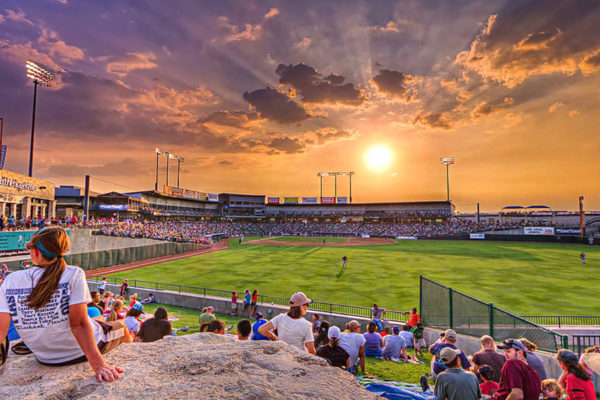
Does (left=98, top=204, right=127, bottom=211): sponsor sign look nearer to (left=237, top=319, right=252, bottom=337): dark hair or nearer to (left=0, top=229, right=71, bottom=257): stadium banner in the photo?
(left=0, top=229, right=71, bottom=257): stadium banner

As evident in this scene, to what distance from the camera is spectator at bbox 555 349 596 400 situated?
441cm

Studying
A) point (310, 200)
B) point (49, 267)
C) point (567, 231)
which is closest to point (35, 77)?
point (49, 267)

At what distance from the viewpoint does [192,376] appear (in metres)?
2.81

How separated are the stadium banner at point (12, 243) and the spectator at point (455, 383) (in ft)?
108

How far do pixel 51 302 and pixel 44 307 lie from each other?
0.21ft

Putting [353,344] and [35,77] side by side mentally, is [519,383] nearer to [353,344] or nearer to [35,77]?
[353,344]

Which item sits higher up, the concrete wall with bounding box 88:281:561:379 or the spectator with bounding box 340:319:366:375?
the spectator with bounding box 340:319:366:375

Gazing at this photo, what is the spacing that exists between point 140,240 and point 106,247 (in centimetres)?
478

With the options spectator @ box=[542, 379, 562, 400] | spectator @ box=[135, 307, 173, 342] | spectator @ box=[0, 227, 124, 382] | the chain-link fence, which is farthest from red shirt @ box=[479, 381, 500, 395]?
spectator @ box=[135, 307, 173, 342]

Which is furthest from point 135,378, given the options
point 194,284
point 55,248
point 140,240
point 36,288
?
point 140,240

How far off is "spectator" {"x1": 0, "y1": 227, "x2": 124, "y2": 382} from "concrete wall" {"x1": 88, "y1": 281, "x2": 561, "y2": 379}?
1023 cm

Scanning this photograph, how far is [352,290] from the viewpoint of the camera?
66.2 ft

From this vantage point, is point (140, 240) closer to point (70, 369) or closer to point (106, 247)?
point (106, 247)

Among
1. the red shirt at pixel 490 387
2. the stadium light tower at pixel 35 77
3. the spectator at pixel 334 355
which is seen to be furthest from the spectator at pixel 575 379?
the stadium light tower at pixel 35 77
